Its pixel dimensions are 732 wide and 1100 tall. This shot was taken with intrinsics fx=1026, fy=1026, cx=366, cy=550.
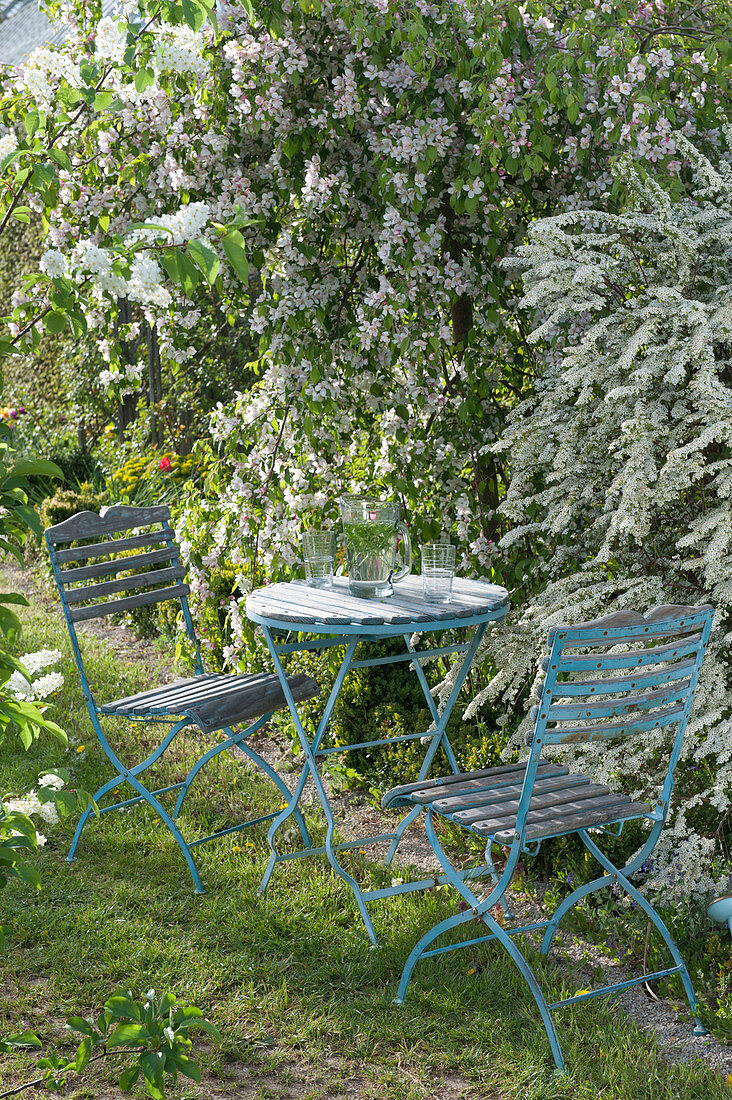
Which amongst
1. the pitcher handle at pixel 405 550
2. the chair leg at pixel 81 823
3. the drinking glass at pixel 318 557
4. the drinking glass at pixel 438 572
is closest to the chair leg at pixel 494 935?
the drinking glass at pixel 438 572

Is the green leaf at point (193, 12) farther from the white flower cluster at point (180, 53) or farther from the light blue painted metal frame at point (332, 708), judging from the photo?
the light blue painted metal frame at point (332, 708)

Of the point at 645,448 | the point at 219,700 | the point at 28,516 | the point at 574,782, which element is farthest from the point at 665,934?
the point at 28,516

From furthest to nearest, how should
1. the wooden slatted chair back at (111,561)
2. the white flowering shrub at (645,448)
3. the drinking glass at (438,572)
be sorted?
the wooden slatted chair back at (111,561) < the drinking glass at (438,572) < the white flowering shrub at (645,448)

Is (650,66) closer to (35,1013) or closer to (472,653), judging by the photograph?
(472,653)

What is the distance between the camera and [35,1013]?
2.74 meters

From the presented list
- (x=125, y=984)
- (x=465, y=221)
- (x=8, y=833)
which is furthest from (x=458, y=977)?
(x=465, y=221)

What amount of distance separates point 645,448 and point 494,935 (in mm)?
1419

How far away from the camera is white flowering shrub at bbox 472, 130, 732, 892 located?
9.55 ft

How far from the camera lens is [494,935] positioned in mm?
2678

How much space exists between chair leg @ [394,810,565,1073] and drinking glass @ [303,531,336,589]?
3.11ft

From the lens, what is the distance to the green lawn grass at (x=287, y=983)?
246 centimetres

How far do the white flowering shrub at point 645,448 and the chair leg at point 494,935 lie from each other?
53 cm

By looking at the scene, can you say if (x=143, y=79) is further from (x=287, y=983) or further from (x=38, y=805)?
(x=287, y=983)

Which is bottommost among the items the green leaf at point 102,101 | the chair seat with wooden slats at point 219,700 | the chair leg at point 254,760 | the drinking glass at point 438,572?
the chair leg at point 254,760
